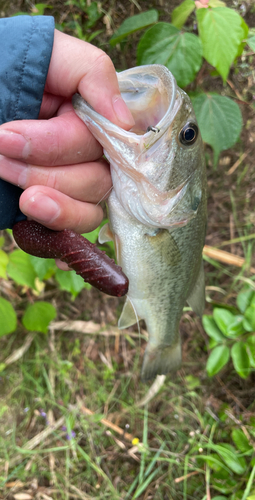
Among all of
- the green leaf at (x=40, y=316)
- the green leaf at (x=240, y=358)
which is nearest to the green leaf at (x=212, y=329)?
the green leaf at (x=240, y=358)

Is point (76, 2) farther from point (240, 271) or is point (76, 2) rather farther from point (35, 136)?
point (240, 271)

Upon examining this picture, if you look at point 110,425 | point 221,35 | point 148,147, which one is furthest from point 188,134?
point 110,425

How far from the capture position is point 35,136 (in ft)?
3.12

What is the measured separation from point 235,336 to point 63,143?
5.92 feet

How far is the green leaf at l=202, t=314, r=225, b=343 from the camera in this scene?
225 centimetres

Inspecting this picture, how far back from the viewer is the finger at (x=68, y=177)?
1.03 m

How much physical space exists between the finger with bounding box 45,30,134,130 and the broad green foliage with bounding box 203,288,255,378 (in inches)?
66.0

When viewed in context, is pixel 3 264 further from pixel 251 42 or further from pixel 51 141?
pixel 251 42

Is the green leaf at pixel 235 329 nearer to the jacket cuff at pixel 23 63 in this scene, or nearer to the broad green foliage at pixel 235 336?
the broad green foliage at pixel 235 336

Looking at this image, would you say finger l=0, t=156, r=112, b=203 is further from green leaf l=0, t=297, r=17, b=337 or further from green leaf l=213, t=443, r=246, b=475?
green leaf l=213, t=443, r=246, b=475

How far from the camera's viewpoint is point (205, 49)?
140cm

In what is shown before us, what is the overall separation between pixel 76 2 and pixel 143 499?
371 cm

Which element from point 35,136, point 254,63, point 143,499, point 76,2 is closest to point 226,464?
point 143,499

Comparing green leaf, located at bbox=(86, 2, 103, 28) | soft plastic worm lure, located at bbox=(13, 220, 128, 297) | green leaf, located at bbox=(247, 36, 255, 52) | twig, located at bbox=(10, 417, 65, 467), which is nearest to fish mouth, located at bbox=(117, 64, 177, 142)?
soft plastic worm lure, located at bbox=(13, 220, 128, 297)
